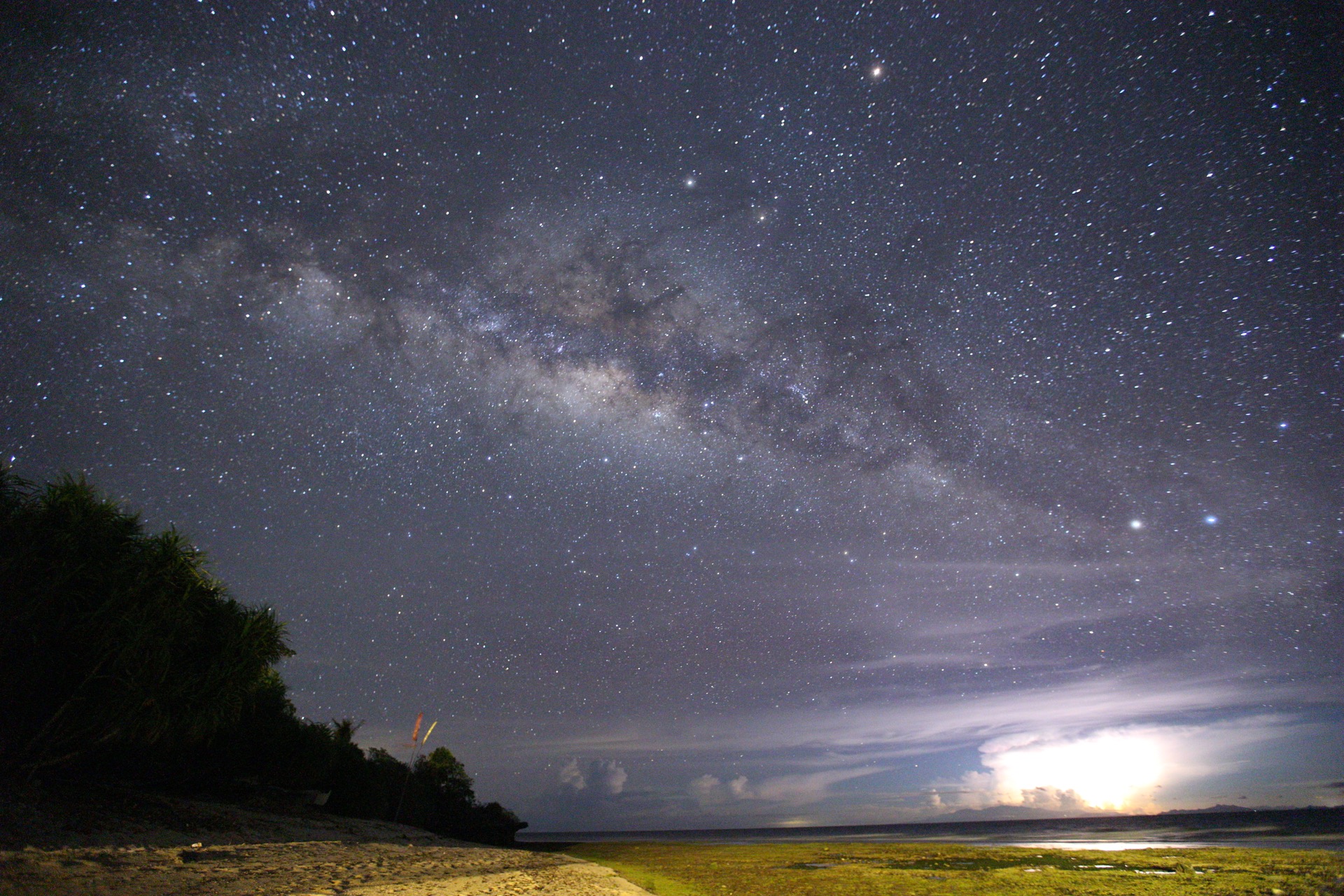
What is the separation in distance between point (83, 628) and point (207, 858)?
5.98m

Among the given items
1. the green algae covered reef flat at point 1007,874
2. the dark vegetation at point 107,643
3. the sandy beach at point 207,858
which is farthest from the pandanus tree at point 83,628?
the green algae covered reef flat at point 1007,874

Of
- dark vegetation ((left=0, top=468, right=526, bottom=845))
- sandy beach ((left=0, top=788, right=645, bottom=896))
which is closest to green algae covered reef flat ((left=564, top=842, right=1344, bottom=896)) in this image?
sandy beach ((left=0, top=788, right=645, bottom=896))

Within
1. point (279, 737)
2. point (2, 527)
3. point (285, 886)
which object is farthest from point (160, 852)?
point (279, 737)

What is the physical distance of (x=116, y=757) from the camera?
15.8 metres

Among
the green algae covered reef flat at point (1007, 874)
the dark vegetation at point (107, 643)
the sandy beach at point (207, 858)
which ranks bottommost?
the green algae covered reef flat at point (1007, 874)

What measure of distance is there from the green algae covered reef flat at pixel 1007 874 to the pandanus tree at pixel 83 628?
654 inches

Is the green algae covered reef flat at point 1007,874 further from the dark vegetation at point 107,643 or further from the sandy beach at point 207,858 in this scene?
the dark vegetation at point 107,643

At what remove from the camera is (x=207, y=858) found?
41.4 ft

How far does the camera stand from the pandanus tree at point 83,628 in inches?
513

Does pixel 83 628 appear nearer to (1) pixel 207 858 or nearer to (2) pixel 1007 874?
(1) pixel 207 858

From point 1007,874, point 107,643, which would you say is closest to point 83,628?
point 107,643

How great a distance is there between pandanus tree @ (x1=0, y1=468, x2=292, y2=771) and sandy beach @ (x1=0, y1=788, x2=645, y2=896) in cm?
161

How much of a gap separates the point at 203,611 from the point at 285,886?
8.50m

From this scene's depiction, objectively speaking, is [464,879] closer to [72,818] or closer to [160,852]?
[160,852]
